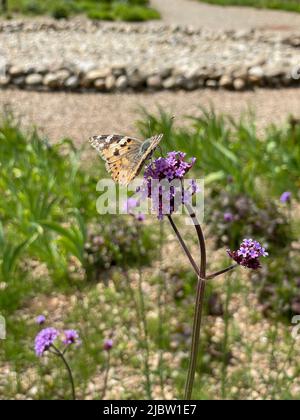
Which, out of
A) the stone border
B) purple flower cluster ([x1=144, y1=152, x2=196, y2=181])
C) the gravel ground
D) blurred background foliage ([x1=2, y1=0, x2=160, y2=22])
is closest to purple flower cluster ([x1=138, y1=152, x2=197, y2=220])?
purple flower cluster ([x1=144, y1=152, x2=196, y2=181])

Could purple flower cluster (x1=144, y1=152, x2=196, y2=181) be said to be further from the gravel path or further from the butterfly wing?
the gravel path

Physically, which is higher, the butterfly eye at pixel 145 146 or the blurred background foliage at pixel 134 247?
the butterfly eye at pixel 145 146

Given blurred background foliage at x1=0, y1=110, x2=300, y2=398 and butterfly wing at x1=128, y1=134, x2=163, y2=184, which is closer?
butterfly wing at x1=128, y1=134, x2=163, y2=184

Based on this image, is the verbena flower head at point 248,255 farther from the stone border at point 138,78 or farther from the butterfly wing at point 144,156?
the stone border at point 138,78

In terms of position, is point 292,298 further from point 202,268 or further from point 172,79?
point 172,79

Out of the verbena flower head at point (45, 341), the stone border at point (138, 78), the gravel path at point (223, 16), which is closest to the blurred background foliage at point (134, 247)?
the verbena flower head at point (45, 341)

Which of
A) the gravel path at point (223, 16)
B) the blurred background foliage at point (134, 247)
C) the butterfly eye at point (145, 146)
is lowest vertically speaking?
the blurred background foliage at point (134, 247)

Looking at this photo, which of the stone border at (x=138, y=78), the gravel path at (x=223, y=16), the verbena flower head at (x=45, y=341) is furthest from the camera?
the gravel path at (x=223, y=16)

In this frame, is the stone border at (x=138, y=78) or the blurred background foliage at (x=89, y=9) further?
the blurred background foliage at (x=89, y=9)
